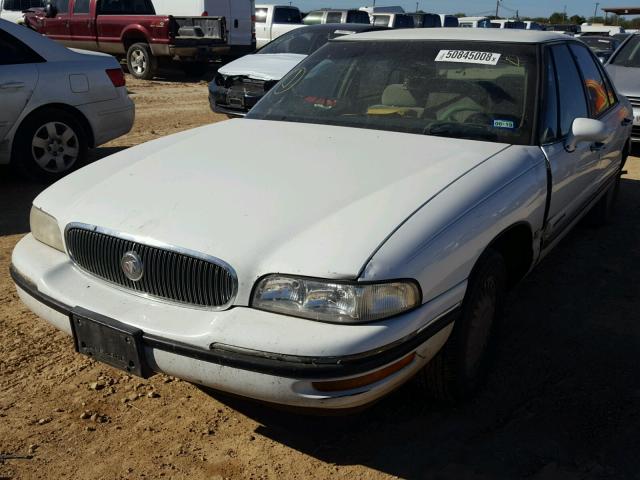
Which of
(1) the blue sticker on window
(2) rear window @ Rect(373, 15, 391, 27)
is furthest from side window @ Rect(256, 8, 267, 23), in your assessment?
(1) the blue sticker on window

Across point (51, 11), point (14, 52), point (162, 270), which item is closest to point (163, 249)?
point (162, 270)

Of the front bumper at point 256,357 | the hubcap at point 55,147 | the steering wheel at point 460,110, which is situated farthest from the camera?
the hubcap at point 55,147

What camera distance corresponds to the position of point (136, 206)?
2.69 m

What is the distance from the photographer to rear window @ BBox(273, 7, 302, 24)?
19484 mm

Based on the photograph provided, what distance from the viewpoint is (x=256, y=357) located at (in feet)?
7.25

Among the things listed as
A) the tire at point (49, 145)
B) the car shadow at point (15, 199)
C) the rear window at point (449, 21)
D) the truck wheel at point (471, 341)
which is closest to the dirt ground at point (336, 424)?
the truck wheel at point (471, 341)

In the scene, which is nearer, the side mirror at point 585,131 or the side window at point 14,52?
the side mirror at point 585,131

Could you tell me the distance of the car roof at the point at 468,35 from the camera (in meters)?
3.72

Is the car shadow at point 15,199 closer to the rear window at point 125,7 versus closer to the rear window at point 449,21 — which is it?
the rear window at point 125,7

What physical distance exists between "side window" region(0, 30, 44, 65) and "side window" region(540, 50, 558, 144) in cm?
469

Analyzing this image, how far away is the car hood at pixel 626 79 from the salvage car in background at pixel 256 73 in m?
3.79

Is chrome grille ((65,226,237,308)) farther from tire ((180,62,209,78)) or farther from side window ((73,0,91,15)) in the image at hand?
side window ((73,0,91,15))

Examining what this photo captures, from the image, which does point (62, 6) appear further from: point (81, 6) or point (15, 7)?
point (15, 7)

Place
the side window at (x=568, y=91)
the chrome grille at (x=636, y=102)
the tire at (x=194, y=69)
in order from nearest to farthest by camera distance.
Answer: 1. the side window at (x=568, y=91)
2. the chrome grille at (x=636, y=102)
3. the tire at (x=194, y=69)
